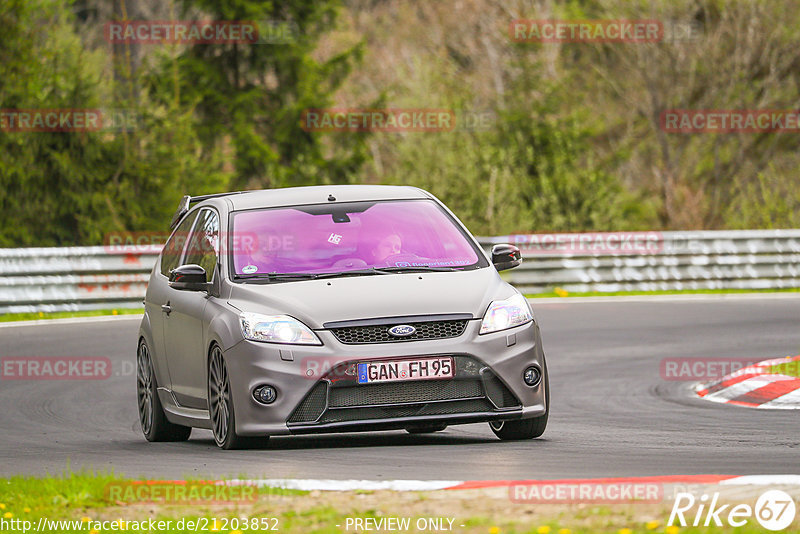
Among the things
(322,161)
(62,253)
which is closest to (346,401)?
(62,253)

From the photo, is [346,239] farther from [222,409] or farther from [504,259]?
[222,409]

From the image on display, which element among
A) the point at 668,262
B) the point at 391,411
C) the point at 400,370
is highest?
the point at 400,370

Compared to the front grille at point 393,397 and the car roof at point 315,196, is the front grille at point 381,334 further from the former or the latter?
the car roof at point 315,196

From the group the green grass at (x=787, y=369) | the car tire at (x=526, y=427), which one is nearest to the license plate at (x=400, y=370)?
the car tire at (x=526, y=427)

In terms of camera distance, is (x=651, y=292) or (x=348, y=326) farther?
(x=651, y=292)

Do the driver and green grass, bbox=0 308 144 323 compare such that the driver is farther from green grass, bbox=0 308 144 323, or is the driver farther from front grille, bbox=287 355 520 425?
green grass, bbox=0 308 144 323

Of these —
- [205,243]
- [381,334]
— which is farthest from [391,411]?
[205,243]

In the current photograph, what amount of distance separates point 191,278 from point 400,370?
1.71m

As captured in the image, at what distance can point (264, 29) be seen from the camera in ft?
119

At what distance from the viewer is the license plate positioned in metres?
8.99

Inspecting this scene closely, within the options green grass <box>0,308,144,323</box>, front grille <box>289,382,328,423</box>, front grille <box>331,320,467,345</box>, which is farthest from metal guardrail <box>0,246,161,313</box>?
front grille <box>331,320,467,345</box>

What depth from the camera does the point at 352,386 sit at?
9.01 m

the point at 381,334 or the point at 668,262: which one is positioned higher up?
the point at 381,334

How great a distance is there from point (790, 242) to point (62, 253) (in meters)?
11.4
